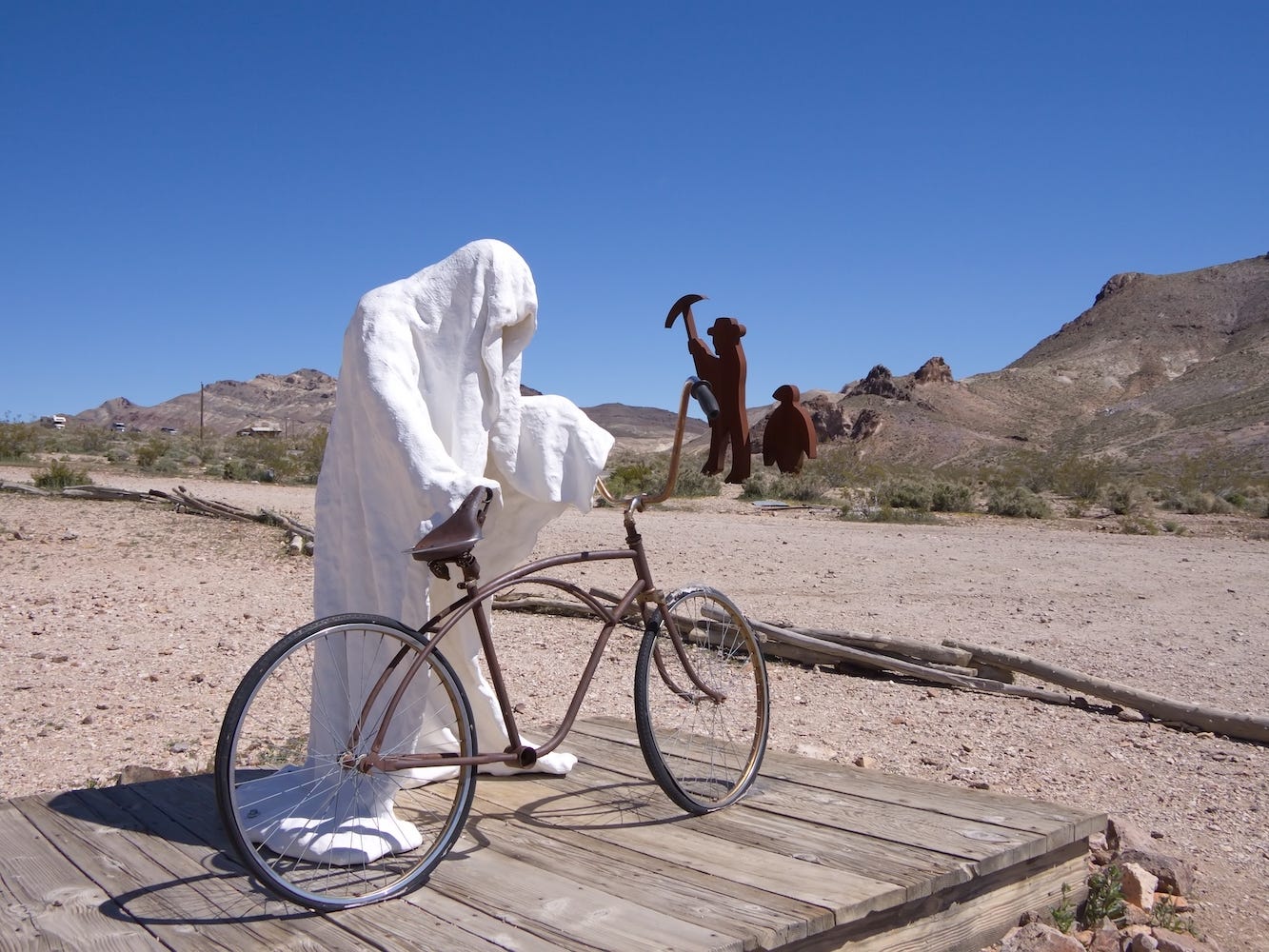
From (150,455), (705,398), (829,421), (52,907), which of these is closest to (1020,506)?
(705,398)

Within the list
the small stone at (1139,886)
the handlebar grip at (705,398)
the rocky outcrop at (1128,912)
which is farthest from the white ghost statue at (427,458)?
the small stone at (1139,886)

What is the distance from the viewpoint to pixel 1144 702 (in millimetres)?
5715

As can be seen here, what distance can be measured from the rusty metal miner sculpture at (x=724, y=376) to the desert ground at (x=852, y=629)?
222 centimetres

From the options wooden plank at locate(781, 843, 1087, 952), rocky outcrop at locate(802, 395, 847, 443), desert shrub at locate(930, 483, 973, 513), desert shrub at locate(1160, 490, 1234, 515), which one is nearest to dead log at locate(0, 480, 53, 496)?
wooden plank at locate(781, 843, 1087, 952)

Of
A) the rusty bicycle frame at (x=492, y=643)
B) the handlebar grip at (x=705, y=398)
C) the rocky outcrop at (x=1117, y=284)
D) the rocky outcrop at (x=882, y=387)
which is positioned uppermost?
the rocky outcrop at (x=1117, y=284)

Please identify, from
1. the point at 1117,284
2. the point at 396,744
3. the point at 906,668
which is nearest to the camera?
the point at 396,744

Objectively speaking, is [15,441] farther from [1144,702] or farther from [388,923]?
[388,923]

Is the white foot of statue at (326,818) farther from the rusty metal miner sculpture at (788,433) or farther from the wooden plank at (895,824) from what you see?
the rusty metal miner sculpture at (788,433)

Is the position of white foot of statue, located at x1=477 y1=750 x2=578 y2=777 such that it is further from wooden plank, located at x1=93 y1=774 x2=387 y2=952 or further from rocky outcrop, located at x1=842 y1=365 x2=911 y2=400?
rocky outcrop, located at x1=842 y1=365 x2=911 y2=400

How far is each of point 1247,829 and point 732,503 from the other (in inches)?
650

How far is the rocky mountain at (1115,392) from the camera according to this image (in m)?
38.2

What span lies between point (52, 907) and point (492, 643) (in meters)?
1.23

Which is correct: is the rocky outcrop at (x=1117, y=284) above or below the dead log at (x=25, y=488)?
above

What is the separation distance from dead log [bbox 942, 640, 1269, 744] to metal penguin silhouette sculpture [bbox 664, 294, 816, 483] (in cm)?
345
